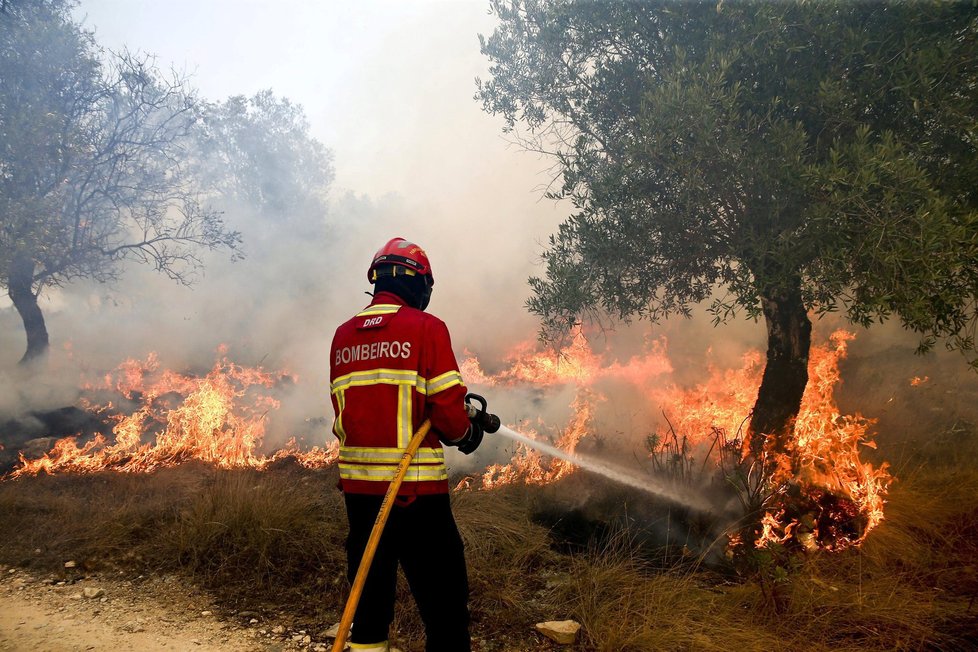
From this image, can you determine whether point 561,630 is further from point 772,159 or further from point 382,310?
point 772,159

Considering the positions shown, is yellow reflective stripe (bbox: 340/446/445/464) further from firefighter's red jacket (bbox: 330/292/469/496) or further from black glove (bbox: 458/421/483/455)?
black glove (bbox: 458/421/483/455)

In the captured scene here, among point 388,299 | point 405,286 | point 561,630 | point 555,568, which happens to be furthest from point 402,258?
point 555,568

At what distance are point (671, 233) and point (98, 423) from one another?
34.2 feet

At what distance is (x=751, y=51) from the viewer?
16.6 ft

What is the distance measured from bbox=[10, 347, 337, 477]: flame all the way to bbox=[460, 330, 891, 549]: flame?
159 inches

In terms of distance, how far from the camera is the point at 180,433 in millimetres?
9086

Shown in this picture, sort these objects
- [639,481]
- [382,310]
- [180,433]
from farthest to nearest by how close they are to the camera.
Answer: [180,433] → [639,481] → [382,310]

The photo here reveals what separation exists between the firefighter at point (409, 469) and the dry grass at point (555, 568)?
1.33 meters

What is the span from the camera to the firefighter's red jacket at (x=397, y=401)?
2.65m

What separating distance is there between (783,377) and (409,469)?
5.25 meters

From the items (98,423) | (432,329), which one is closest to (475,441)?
(432,329)

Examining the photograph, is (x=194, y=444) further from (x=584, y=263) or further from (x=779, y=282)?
(x=779, y=282)

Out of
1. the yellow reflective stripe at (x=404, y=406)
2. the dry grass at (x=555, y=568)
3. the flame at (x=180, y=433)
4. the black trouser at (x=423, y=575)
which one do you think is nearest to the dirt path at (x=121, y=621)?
the dry grass at (x=555, y=568)

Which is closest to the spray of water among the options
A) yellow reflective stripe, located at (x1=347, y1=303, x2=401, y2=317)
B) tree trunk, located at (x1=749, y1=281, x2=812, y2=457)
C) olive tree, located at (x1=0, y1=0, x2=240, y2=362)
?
tree trunk, located at (x1=749, y1=281, x2=812, y2=457)
